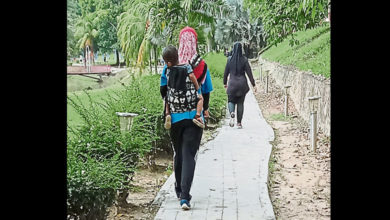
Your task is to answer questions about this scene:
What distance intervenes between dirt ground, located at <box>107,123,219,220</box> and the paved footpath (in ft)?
0.72

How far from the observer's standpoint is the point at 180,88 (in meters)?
5.31

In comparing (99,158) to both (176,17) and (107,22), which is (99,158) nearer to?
(176,17)

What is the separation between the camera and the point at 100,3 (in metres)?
38.5

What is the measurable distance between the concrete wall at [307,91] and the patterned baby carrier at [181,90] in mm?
4752

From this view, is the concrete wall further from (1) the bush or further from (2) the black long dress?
(1) the bush

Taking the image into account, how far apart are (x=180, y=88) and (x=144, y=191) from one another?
2.05m

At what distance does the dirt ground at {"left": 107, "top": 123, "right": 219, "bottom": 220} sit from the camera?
18.3 ft

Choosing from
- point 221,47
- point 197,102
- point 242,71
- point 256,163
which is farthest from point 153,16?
point 221,47

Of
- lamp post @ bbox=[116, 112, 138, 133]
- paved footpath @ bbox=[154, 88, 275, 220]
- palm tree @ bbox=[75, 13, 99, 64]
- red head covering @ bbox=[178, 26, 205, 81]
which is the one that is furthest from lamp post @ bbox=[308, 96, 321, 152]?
palm tree @ bbox=[75, 13, 99, 64]
